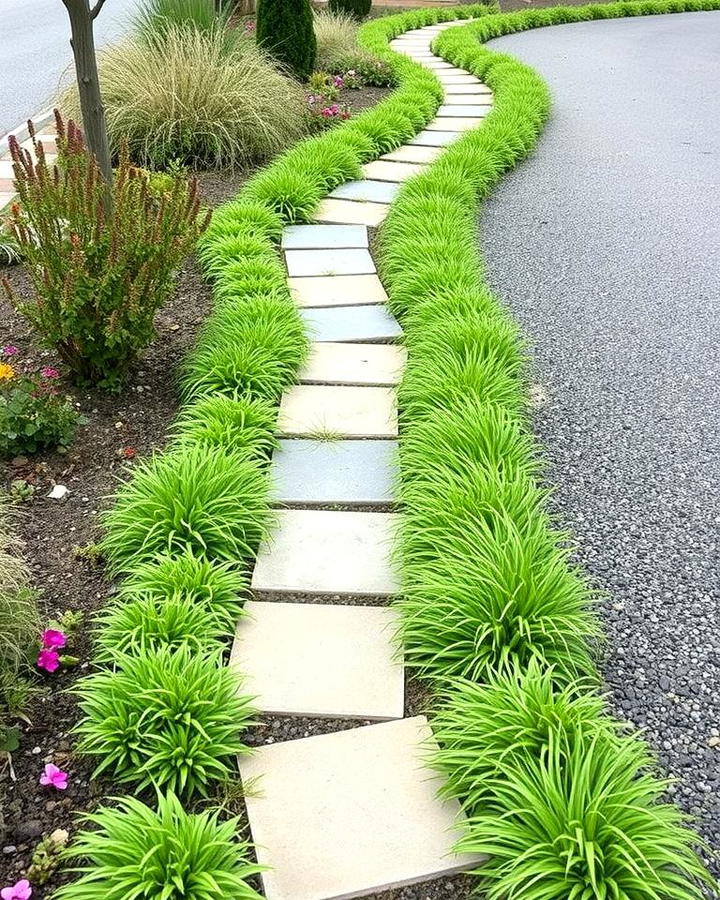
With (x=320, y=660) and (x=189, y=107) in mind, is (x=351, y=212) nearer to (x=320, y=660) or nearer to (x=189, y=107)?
(x=189, y=107)

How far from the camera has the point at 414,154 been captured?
241 inches

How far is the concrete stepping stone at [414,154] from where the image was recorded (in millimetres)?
6000

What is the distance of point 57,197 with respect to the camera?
2.92m

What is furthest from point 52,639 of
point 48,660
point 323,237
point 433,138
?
point 433,138

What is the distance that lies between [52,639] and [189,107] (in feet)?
14.7

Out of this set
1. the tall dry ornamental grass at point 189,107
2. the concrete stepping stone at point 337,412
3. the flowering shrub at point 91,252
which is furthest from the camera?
the tall dry ornamental grass at point 189,107

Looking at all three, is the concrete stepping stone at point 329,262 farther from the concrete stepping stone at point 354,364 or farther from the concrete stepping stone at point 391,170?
the concrete stepping stone at point 391,170

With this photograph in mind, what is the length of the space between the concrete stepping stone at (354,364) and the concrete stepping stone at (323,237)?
1.18 metres

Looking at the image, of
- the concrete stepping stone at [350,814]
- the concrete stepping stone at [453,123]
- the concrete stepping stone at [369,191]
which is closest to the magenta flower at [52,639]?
the concrete stepping stone at [350,814]

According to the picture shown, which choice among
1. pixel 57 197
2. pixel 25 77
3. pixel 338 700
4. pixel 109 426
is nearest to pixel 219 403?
pixel 109 426

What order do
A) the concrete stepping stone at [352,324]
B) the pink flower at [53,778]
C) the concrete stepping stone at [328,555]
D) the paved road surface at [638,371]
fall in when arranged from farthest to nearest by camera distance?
the concrete stepping stone at [352,324]
the concrete stepping stone at [328,555]
the paved road surface at [638,371]
the pink flower at [53,778]

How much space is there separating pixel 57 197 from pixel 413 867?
7.79 ft

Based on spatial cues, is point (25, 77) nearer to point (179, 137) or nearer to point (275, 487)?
point (179, 137)

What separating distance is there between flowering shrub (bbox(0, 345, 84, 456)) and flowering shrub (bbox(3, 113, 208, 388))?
201 mm
